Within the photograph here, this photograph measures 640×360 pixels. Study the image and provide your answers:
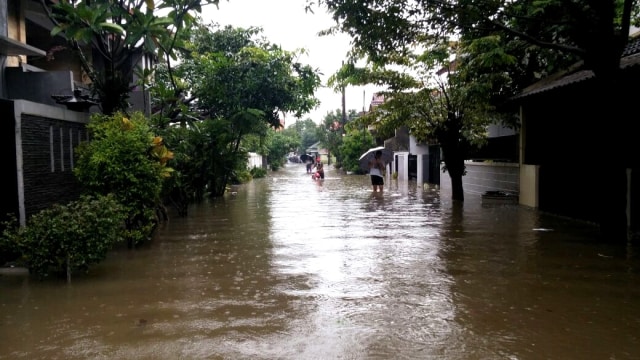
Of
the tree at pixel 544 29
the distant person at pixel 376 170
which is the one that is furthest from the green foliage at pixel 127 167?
the distant person at pixel 376 170

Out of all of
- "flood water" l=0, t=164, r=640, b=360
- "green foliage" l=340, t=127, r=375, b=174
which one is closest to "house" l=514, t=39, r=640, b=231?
"flood water" l=0, t=164, r=640, b=360

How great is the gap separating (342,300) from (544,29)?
871 centimetres

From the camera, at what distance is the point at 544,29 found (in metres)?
11.7

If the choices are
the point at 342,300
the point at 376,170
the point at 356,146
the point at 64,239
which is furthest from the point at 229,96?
the point at 356,146

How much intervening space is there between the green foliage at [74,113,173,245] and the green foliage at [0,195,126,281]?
1.45 m

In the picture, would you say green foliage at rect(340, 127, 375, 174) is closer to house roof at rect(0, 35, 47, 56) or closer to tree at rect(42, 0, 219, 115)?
tree at rect(42, 0, 219, 115)

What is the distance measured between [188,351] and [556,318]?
3506mm

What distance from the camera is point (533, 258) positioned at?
26.9 feet

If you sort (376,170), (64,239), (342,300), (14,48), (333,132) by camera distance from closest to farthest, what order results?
(342,300) < (64,239) < (14,48) < (376,170) < (333,132)

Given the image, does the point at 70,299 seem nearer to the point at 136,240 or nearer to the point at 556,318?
the point at 136,240

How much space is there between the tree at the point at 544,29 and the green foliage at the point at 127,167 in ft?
13.1

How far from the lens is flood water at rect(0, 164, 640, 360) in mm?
4590

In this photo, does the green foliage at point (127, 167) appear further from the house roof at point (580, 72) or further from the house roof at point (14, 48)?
the house roof at point (580, 72)

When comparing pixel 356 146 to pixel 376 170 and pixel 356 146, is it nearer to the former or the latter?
pixel 356 146
